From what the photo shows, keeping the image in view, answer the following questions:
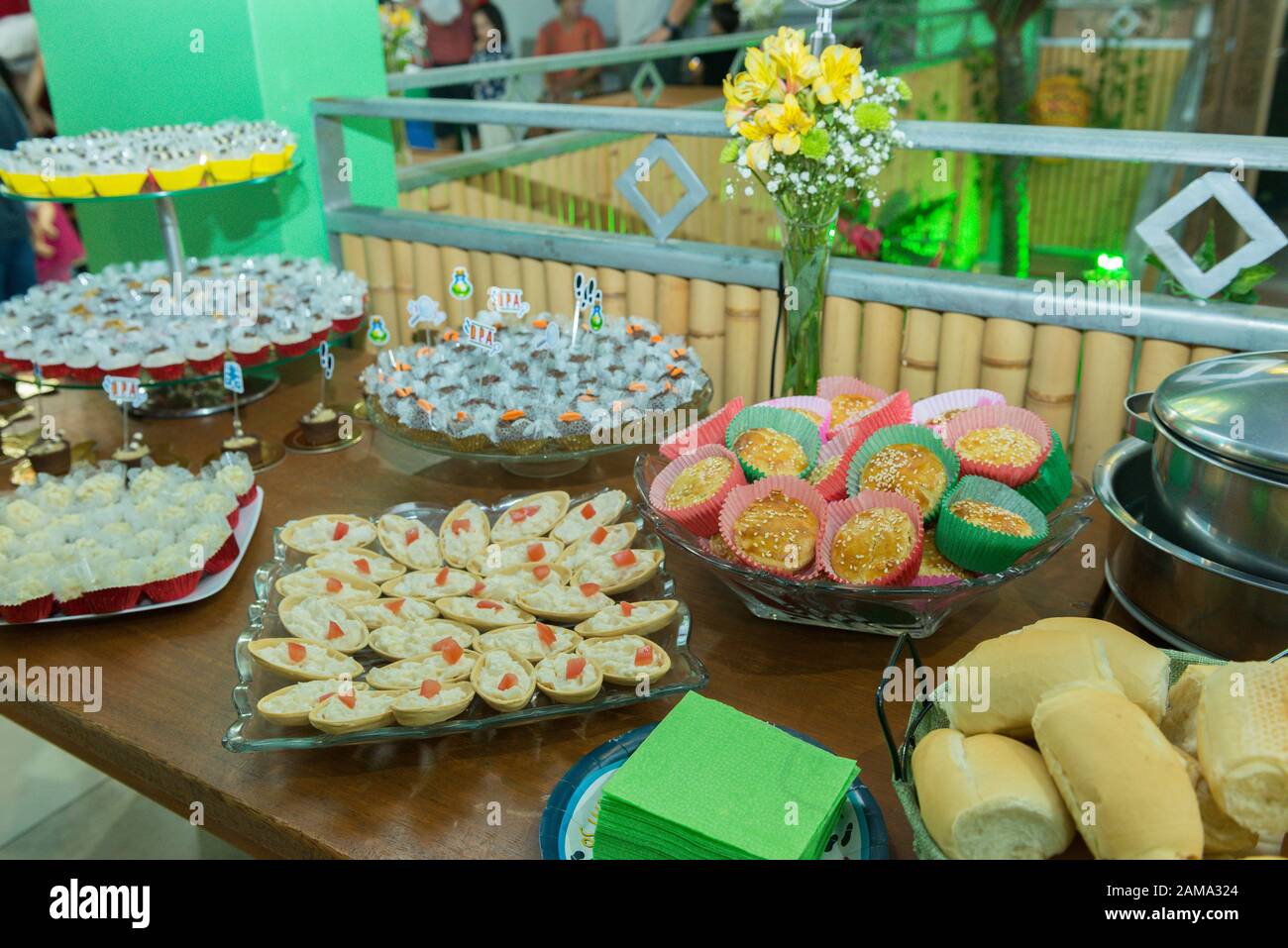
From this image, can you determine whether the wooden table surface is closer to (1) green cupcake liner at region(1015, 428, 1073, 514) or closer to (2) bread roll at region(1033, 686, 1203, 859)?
(1) green cupcake liner at region(1015, 428, 1073, 514)

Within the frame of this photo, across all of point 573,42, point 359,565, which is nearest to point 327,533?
point 359,565

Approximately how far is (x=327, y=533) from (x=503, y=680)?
0.48m

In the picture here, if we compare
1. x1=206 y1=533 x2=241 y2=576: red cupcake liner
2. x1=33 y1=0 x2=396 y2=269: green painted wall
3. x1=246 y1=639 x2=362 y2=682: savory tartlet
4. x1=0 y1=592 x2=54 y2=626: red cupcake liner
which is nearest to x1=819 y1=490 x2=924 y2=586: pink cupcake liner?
x1=246 y1=639 x2=362 y2=682: savory tartlet

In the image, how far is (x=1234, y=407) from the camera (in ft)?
3.47

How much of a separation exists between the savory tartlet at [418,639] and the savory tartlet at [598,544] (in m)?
0.19

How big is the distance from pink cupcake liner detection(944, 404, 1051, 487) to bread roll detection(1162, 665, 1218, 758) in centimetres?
46

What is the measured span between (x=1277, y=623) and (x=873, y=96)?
0.98m

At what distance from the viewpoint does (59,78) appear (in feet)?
9.12

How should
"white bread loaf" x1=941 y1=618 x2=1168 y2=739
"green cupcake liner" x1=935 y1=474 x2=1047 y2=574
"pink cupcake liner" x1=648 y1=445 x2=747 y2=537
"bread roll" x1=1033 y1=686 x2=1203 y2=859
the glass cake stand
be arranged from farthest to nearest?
the glass cake stand, "pink cupcake liner" x1=648 y1=445 x2=747 y2=537, "green cupcake liner" x1=935 y1=474 x2=1047 y2=574, "white bread loaf" x1=941 y1=618 x2=1168 y2=739, "bread roll" x1=1033 y1=686 x2=1203 y2=859

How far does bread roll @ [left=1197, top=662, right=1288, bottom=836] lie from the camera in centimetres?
71
